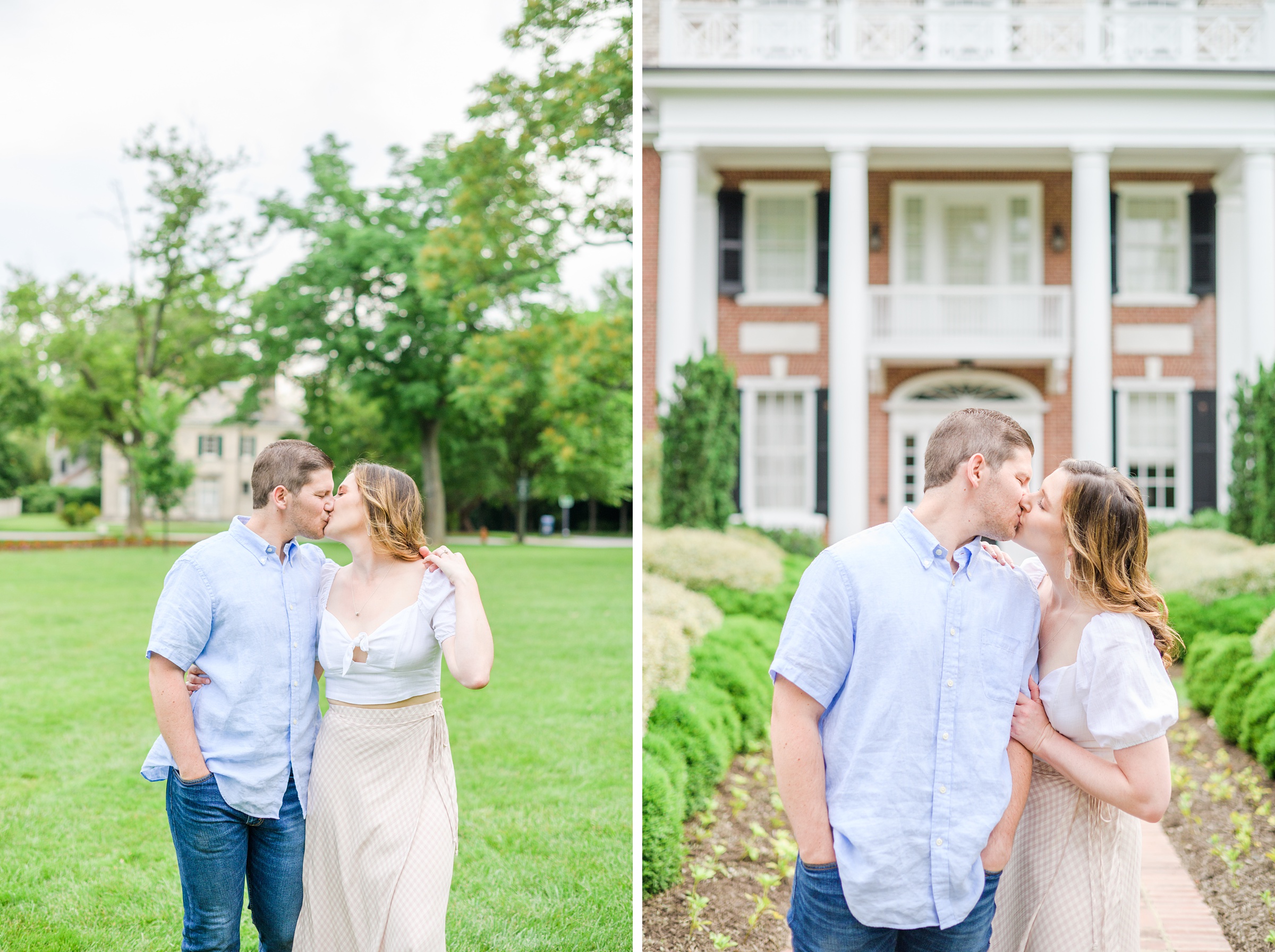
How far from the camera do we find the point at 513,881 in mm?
A: 4918

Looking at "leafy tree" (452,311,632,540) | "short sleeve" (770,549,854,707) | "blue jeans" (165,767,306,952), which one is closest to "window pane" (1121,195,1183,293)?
"leafy tree" (452,311,632,540)

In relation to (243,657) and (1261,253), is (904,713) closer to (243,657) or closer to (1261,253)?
(243,657)

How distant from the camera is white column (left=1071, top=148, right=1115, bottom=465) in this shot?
12758 millimetres

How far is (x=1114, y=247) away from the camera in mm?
14617

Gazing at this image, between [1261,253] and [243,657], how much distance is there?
13.9 metres

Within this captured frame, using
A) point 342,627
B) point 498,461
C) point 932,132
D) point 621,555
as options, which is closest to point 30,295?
point 498,461

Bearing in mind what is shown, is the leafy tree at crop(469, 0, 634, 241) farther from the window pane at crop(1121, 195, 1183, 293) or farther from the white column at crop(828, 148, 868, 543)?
the window pane at crop(1121, 195, 1183, 293)

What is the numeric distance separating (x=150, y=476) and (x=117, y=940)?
19.6 metres

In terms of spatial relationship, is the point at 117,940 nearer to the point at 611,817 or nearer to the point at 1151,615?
the point at 611,817

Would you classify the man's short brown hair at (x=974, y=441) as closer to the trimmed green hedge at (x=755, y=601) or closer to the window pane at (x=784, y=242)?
the trimmed green hedge at (x=755, y=601)

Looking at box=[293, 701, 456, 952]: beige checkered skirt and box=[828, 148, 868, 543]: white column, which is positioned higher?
box=[828, 148, 868, 543]: white column

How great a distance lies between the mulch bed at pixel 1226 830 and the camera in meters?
4.27

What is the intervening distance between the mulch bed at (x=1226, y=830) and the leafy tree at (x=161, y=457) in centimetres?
2054

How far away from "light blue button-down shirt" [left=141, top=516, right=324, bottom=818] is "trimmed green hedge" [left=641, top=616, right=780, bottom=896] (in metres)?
1.99
